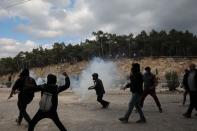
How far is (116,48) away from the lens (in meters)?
144

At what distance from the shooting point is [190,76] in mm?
14953

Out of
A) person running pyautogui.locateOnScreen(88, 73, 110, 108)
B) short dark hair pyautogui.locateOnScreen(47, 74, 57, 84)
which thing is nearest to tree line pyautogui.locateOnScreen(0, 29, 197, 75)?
person running pyautogui.locateOnScreen(88, 73, 110, 108)

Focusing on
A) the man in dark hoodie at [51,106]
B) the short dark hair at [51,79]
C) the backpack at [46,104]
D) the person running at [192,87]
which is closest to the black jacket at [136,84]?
the person running at [192,87]

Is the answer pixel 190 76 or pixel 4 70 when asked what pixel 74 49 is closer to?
pixel 4 70

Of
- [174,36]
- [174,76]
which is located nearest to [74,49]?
[174,36]

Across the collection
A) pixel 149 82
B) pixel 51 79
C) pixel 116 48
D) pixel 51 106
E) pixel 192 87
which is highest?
pixel 116 48

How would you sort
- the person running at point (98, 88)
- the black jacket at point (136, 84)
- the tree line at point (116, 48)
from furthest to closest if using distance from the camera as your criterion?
1. the tree line at point (116, 48)
2. the person running at point (98, 88)
3. the black jacket at point (136, 84)

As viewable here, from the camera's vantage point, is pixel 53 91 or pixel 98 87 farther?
pixel 98 87

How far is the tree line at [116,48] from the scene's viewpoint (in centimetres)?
12431

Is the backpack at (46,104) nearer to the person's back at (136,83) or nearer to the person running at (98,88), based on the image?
the person's back at (136,83)

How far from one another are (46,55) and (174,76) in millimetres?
130176

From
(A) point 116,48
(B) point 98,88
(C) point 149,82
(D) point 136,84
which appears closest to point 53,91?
(D) point 136,84

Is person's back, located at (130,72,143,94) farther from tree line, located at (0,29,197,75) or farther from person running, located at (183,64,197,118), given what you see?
tree line, located at (0,29,197,75)

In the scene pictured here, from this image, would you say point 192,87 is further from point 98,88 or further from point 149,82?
point 98,88
